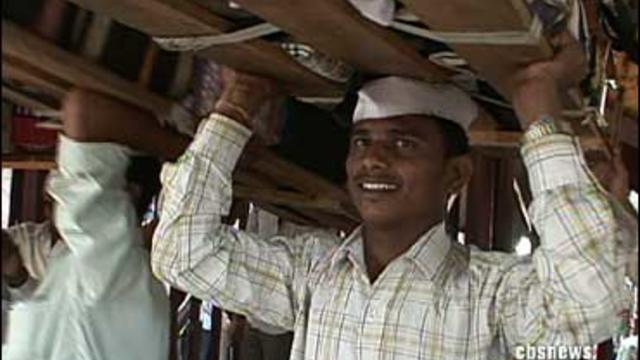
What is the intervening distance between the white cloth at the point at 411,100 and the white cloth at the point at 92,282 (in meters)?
0.30

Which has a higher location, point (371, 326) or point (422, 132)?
point (422, 132)

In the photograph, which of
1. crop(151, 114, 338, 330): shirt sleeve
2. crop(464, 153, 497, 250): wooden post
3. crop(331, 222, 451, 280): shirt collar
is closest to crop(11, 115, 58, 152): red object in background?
crop(151, 114, 338, 330): shirt sleeve

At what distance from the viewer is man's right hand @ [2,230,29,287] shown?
0.71 m

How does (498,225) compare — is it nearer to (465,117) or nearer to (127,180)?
(465,117)

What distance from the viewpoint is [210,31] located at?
1141 mm

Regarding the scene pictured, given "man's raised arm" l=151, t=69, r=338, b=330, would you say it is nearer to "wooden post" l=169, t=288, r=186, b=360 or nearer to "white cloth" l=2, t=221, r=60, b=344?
"wooden post" l=169, t=288, r=186, b=360

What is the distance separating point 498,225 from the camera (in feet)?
7.35

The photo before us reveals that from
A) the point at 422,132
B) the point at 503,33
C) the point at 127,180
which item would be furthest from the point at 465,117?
the point at 127,180

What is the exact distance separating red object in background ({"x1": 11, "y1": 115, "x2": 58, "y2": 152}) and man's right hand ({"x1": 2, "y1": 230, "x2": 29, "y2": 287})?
2.7 inches

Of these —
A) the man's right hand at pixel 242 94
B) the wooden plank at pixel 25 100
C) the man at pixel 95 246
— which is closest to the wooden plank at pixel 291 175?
the man's right hand at pixel 242 94

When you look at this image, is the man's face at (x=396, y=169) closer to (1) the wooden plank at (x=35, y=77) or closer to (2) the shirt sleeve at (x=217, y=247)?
(2) the shirt sleeve at (x=217, y=247)

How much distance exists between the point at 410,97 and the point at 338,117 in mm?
135

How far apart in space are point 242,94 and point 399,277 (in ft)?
0.93

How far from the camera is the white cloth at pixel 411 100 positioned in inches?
53.3
